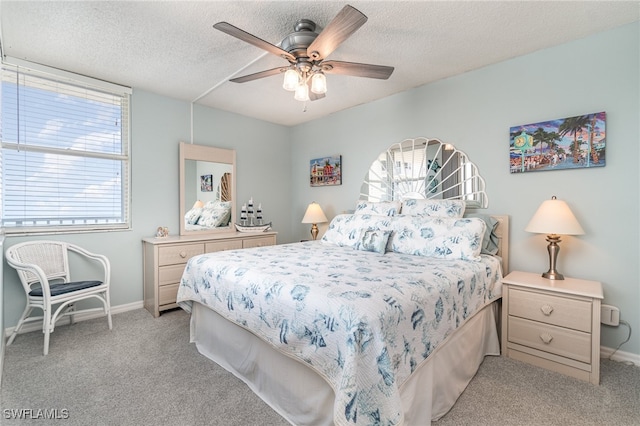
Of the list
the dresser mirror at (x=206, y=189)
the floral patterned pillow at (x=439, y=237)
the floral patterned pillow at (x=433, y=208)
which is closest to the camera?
the floral patterned pillow at (x=439, y=237)

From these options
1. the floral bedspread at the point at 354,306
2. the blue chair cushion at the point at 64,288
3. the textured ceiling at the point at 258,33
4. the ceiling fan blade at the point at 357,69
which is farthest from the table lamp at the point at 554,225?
the blue chair cushion at the point at 64,288

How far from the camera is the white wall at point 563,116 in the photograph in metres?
2.10

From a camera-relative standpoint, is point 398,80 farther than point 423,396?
Yes

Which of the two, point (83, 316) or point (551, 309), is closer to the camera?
point (551, 309)

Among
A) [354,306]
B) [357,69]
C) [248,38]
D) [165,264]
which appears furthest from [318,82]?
[165,264]

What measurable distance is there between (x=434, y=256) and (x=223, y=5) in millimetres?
2321

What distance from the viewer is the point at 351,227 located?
2.96m

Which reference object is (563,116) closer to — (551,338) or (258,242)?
(551,338)

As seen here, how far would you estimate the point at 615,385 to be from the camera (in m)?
1.84

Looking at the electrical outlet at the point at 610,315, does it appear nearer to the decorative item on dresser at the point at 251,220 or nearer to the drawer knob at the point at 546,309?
the drawer knob at the point at 546,309

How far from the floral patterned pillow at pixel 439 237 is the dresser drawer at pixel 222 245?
1977 millimetres

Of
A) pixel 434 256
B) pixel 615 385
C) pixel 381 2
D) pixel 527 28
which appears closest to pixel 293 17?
pixel 381 2

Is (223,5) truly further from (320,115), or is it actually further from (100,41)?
(320,115)

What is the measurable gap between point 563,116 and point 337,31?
1988mm
